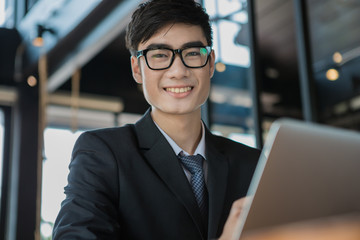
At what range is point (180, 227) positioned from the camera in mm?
1377

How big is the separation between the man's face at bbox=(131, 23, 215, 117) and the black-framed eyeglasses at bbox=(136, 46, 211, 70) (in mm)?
11

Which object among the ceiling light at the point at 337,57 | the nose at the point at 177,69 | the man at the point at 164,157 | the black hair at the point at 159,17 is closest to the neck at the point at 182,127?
the man at the point at 164,157

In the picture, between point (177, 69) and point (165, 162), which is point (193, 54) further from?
point (165, 162)

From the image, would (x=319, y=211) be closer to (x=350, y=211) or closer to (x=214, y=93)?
(x=350, y=211)

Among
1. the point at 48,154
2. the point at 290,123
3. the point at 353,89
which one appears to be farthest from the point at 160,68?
the point at 48,154

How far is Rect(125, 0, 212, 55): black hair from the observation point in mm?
1529

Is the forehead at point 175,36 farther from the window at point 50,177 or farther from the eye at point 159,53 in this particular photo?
the window at point 50,177

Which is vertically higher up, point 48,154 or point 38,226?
point 48,154

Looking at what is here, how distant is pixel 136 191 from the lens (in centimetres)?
141

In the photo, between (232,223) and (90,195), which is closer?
(232,223)

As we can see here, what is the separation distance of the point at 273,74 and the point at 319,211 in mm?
3930

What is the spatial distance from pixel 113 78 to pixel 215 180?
21.8 ft

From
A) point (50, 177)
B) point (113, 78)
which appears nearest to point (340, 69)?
point (50, 177)

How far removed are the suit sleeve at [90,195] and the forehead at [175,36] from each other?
14.0 inches
